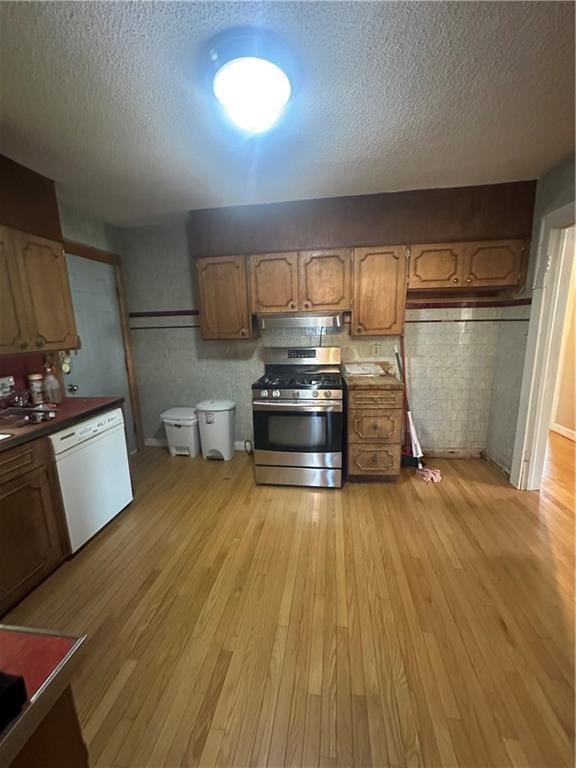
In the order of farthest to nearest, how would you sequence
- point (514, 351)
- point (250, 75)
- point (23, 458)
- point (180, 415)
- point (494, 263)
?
point (180, 415)
point (514, 351)
point (494, 263)
point (23, 458)
point (250, 75)

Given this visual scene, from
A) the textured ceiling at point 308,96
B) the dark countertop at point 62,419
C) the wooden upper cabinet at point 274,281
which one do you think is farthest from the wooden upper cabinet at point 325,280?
the dark countertop at point 62,419

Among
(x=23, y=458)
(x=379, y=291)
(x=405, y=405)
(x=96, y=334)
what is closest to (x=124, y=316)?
(x=96, y=334)

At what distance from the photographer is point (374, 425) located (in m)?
2.73

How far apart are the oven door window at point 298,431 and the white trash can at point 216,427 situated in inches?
26.5

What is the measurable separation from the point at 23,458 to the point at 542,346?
11.7 ft

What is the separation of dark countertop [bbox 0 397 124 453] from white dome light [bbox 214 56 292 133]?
1.92 m

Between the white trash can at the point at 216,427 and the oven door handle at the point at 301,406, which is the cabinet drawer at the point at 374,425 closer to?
the oven door handle at the point at 301,406

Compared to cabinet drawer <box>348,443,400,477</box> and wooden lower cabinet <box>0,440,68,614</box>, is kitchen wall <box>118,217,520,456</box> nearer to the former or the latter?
cabinet drawer <box>348,443,400,477</box>

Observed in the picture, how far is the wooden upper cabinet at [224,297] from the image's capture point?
2945 mm

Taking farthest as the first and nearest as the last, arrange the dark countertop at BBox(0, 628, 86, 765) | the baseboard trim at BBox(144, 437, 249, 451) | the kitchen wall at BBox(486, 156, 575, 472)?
the baseboard trim at BBox(144, 437, 249, 451) → the kitchen wall at BBox(486, 156, 575, 472) → the dark countertop at BBox(0, 628, 86, 765)

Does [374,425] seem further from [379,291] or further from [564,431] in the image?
[564,431]

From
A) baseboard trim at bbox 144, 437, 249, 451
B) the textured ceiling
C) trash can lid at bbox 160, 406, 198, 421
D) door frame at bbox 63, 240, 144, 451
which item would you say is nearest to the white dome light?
the textured ceiling

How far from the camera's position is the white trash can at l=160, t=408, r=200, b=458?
3406mm

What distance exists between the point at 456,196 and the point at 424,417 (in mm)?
2011
